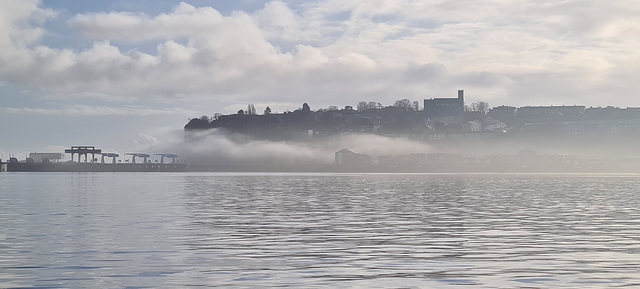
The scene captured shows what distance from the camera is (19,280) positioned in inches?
1016

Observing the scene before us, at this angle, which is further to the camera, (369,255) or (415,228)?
(415,228)

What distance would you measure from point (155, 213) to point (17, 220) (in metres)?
10.4

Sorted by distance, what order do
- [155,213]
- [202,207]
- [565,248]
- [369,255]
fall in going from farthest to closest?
[202,207] < [155,213] < [565,248] < [369,255]

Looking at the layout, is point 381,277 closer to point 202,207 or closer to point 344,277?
point 344,277

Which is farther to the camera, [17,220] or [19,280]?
[17,220]

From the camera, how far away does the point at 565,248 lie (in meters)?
35.1

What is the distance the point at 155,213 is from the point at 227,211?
18.8ft

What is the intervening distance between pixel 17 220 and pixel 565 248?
34.7 metres

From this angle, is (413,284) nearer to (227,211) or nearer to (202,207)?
(227,211)

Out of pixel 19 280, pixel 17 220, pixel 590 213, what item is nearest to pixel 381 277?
pixel 19 280

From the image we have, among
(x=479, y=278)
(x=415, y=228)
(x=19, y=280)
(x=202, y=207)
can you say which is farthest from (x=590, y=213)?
(x=19, y=280)

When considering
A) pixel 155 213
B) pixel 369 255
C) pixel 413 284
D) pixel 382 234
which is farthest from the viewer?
pixel 155 213

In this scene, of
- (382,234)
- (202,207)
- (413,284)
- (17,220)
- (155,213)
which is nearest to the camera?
(413,284)

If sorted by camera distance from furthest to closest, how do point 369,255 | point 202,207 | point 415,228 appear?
point 202,207
point 415,228
point 369,255
